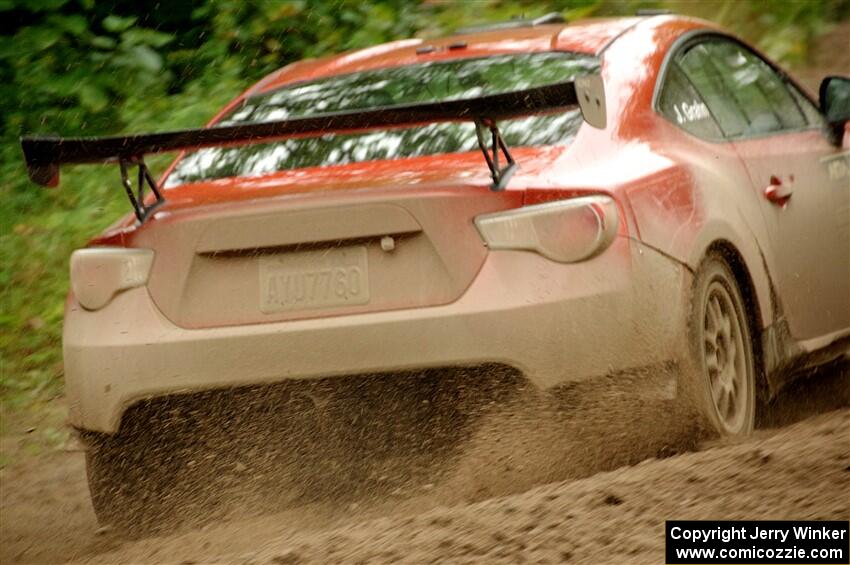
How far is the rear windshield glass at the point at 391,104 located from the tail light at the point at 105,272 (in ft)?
1.60

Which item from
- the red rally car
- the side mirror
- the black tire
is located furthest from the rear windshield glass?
the side mirror

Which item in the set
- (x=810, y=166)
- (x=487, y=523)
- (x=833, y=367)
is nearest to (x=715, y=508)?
(x=487, y=523)

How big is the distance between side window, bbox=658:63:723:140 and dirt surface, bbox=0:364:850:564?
0.99 metres

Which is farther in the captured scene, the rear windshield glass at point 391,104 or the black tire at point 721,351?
the rear windshield glass at point 391,104

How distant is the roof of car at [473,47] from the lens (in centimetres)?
520

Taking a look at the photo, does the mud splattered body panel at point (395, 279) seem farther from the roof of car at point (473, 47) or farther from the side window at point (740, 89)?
the side window at point (740, 89)

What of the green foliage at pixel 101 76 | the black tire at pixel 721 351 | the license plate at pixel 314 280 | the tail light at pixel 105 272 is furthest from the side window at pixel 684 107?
the green foliage at pixel 101 76

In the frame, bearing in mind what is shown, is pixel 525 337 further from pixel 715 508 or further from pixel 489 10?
pixel 489 10

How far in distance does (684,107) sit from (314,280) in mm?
1545

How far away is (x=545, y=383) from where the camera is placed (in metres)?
4.26

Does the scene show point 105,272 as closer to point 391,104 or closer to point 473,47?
point 391,104

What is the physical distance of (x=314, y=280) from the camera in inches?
171

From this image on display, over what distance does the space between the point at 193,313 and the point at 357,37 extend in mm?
6284

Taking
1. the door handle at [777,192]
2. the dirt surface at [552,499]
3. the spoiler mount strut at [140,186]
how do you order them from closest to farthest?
the dirt surface at [552,499] < the spoiler mount strut at [140,186] < the door handle at [777,192]
